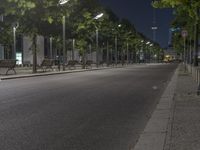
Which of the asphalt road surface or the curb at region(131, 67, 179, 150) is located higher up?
the curb at region(131, 67, 179, 150)

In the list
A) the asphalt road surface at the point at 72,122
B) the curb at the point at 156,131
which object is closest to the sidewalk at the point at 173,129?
the curb at the point at 156,131

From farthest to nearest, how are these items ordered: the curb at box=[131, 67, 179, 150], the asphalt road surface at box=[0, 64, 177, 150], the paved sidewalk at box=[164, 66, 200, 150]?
the asphalt road surface at box=[0, 64, 177, 150] → the curb at box=[131, 67, 179, 150] → the paved sidewalk at box=[164, 66, 200, 150]

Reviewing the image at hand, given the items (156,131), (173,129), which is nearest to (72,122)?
(156,131)

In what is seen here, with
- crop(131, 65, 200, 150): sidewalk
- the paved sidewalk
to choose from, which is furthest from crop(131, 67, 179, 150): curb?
the paved sidewalk

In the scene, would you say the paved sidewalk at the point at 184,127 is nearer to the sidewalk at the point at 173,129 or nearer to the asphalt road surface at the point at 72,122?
the sidewalk at the point at 173,129

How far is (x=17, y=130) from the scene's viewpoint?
33.1 ft

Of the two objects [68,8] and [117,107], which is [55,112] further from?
[68,8]

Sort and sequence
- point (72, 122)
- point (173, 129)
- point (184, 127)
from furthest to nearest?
point (72, 122) → point (184, 127) → point (173, 129)

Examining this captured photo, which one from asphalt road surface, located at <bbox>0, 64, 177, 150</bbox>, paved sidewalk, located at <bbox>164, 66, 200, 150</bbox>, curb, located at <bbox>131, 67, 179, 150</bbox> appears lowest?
asphalt road surface, located at <bbox>0, 64, 177, 150</bbox>

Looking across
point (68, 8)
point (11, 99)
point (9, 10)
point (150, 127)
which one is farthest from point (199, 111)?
point (68, 8)

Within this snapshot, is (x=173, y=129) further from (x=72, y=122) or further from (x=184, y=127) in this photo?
(x=72, y=122)

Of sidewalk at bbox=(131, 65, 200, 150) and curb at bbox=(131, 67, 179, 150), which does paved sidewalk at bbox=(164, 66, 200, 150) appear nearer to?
sidewalk at bbox=(131, 65, 200, 150)

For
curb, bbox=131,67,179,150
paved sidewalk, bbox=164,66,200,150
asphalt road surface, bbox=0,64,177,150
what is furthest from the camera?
asphalt road surface, bbox=0,64,177,150

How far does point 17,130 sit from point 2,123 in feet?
3.58
